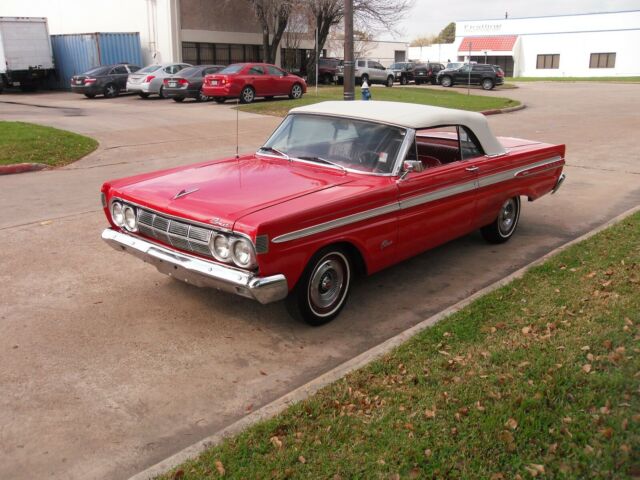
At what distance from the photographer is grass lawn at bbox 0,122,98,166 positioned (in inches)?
483

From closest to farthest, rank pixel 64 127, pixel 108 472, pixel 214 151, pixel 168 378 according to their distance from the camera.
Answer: pixel 108 472
pixel 168 378
pixel 214 151
pixel 64 127

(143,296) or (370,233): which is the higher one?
(370,233)

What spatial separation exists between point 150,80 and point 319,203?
917 inches

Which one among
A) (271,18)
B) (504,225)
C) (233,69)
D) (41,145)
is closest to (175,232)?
(504,225)

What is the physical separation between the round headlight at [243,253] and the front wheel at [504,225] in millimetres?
3700

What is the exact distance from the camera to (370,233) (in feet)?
16.9

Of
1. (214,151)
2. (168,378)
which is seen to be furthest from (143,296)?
(214,151)

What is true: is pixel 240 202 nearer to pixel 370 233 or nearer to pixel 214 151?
pixel 370 233

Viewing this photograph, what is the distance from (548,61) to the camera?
68.5m

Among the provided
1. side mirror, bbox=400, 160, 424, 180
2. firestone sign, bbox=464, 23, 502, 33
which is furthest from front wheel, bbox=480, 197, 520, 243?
firestone sign, bbox=464, 23, 502, 33

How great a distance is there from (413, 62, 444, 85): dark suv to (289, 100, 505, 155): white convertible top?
1476 inches

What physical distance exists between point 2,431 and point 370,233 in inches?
115

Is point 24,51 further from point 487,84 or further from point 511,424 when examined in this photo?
point 511,424

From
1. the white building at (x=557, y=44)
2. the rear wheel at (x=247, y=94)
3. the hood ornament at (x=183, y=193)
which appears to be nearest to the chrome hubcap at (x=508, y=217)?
the hood ornament at (x=183, y=193)
